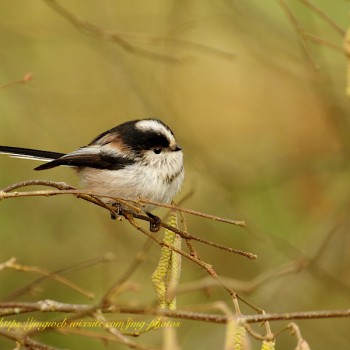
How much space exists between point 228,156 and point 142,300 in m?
2.25

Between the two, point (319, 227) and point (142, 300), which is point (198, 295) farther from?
point (319, 227)

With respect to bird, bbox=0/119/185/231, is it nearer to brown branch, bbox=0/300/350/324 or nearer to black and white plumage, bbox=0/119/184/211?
black and white plumage, bbox=0/119/184/211

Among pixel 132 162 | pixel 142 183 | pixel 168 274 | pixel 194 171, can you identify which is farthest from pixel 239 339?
pixel 194 171

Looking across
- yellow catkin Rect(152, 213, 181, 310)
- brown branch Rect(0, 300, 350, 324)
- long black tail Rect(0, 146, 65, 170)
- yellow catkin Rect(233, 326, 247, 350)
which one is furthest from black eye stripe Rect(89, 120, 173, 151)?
yellow catkin Rect(233, 326, 247, 350)

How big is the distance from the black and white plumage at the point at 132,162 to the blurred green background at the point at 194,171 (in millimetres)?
1294

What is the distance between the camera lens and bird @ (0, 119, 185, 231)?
13.5 feet

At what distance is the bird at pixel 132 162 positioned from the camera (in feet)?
13.5

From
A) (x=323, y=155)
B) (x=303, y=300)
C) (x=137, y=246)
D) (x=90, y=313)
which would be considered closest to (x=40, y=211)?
(x=137, y=246)

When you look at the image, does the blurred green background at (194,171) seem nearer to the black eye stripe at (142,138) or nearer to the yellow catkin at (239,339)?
the black eye stripe at (142,138)

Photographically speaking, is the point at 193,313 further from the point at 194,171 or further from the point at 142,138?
Result: the point at 194,171

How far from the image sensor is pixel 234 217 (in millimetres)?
6320

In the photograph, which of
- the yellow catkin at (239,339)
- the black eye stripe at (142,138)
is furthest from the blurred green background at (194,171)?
the yellow catkin at (239,339)

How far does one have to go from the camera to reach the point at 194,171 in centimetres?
616

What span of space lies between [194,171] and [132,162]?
76.6 inches
